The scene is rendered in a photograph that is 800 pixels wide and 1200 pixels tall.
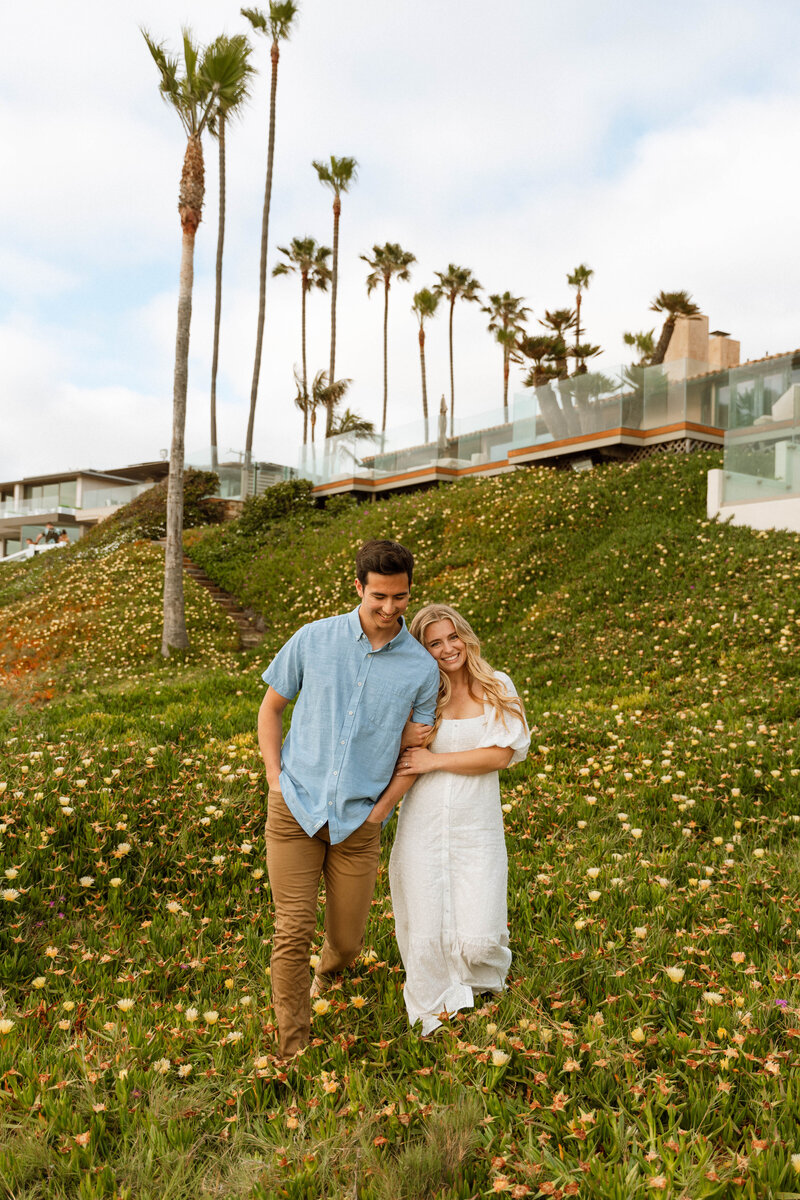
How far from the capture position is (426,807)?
10.00ft

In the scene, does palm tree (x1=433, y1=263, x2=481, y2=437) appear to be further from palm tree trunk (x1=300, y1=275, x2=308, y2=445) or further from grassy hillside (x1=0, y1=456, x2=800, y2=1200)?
grassy hillside (x1=0, y1=456, x2=800, y2=1200)

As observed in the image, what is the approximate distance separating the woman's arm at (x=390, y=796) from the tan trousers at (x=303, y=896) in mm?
51

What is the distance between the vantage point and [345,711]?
295 centimetres

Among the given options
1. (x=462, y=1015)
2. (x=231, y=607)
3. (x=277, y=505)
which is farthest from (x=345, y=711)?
(x=277, y=505)

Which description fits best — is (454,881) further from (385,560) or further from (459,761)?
(385,560)

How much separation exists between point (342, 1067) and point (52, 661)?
12.7 metres

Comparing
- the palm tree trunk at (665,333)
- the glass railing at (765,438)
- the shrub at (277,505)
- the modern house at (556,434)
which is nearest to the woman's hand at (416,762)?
the glass railing at (765,438)

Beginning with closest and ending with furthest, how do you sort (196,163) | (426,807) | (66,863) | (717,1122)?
(717,1122)
(426,807)
(66,863)
(196,163)

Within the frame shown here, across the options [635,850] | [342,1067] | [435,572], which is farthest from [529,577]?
[342,1067]

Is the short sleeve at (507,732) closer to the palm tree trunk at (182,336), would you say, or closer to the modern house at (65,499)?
the palm tree trunk at (182,336)

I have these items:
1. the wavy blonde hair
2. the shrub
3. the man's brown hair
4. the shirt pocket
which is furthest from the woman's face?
the shrub

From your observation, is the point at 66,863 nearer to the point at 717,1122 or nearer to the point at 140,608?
the point at 717,1122

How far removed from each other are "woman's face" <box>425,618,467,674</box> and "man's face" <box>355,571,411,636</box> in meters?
0.30

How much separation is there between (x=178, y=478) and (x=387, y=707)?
43.9 ft
